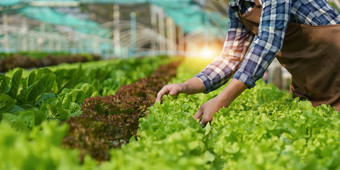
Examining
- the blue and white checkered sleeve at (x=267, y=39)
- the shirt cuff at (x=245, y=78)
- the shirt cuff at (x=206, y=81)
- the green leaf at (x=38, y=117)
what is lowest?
the green leaf at (x=38, y=117)

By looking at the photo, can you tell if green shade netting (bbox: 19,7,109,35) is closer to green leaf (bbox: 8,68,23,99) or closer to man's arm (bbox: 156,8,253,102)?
green leaf (bbox: 8,68,23,99)

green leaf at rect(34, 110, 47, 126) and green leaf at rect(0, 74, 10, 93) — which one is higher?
green leaf at rect(0, 74, 10, 93)

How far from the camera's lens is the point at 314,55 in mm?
2623

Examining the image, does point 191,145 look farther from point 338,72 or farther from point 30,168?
point 338,72

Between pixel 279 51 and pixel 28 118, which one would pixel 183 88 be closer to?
pixel 279 51

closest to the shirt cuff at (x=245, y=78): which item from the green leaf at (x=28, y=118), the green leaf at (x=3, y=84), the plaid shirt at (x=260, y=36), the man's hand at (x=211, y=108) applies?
the plaid shirt at (x=260, y=36)

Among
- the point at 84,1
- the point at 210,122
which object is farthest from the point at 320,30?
the point at 84,1

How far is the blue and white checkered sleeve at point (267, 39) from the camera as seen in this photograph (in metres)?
2.23

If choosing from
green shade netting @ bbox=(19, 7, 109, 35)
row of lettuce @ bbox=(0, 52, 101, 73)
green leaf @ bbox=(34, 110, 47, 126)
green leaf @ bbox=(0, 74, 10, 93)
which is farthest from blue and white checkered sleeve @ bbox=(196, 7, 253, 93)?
green shade netting @ bbox=(19, 7, 109, 35)

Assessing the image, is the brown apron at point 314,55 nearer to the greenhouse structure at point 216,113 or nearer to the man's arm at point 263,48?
the greenhouse structure at point 216,113

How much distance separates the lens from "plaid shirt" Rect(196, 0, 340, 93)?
223 cm

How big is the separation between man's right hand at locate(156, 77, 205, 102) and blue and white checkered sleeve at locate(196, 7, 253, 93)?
0.16 ft

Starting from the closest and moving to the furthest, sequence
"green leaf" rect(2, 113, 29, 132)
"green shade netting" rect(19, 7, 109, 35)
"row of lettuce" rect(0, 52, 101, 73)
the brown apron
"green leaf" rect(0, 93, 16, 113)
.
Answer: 1. "green leaf" rect(2, 113, 29, 132)
2. "green leaf" rect(0, 93, 16, 113)
3. the brown apron
4. "row of lettuce" rect(0, 52, 101, 73)
5. "green shade netting" rect(19, 7, 109, 35)

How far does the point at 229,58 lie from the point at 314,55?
685 mm
